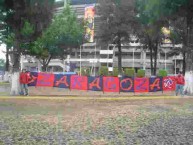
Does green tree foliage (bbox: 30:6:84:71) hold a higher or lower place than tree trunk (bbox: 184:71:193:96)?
higher

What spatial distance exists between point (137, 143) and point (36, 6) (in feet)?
57.1

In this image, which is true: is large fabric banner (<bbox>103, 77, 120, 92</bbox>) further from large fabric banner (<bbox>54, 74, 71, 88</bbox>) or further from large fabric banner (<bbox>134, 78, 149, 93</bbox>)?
large fabric banner (<bbox>54, 74, 71, 88</bbox>)

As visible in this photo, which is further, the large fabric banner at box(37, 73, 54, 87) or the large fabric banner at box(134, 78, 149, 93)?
the large fabric banner at box(37, 73, 54, 87)

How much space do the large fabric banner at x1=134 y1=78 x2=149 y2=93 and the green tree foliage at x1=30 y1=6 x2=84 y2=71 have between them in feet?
77.2

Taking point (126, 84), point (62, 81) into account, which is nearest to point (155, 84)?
point (126, 84)

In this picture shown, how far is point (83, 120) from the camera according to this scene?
14719mm

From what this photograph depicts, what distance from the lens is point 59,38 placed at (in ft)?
174

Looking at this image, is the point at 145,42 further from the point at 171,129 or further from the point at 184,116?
the point at 171,129

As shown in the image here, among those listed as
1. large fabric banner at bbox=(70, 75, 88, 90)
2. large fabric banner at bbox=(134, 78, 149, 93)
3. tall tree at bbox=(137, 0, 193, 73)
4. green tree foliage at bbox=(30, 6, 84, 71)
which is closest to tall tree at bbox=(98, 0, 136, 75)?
green tree foliage at bbox=(30, 6, 84, 71)

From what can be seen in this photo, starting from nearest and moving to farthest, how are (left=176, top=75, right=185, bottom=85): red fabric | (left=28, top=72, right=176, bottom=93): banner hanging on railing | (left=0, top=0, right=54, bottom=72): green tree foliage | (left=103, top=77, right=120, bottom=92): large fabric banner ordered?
(left=0, top=0, right=54, bottom=72): green tree foliage
(left=176, top=75, right=185, bottom=85): red fabric
(left=103, top=77, right=120, bottom=92): large fabric banner
(left=28, top=72, right=176, bottom=93): banner hanging on railing

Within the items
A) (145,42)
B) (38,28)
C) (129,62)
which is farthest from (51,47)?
(129,62)

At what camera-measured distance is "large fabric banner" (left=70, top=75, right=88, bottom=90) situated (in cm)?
2984

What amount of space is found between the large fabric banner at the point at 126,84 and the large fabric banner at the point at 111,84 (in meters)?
0.36

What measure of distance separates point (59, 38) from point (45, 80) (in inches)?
892
